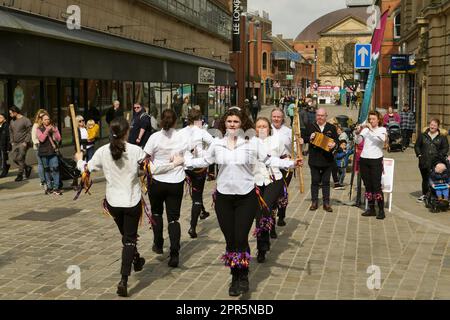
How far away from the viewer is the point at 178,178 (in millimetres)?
7219

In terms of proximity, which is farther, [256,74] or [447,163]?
[256,74]

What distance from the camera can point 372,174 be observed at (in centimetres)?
1070

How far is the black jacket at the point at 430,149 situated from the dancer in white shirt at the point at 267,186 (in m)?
4.32

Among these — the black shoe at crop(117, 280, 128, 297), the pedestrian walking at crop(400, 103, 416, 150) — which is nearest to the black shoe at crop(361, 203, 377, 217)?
the black shoe at crop(117, 280, 128, 297)

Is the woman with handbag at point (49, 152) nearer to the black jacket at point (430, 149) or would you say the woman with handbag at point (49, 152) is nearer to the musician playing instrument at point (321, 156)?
the musician playing instrument at point (321, 156)

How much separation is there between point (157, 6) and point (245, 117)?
2350 centimetres

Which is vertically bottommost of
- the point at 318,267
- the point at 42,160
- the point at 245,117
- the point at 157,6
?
the point at 318,267

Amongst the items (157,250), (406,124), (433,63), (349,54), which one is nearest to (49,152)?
(157,250)

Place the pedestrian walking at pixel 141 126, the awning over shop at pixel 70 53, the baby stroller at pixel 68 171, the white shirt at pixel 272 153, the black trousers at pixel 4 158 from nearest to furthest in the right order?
the white shirt at pixel 272 153 → the baby stroller at pixel 68 171 → the pedestrian walking at pixel 141 126 → the black trousers at pixel 4 158 → the awning over shop at pixel 70 53

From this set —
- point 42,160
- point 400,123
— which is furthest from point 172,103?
point 42,160

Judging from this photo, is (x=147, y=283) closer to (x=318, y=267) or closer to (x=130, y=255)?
(x=130, y=255)

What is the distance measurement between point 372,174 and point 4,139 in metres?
9.43

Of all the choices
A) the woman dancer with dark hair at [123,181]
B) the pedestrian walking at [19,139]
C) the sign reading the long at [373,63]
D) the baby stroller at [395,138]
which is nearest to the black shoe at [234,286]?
the woman dancer with dark hair at [123,181]

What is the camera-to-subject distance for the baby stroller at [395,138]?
23033 mm
